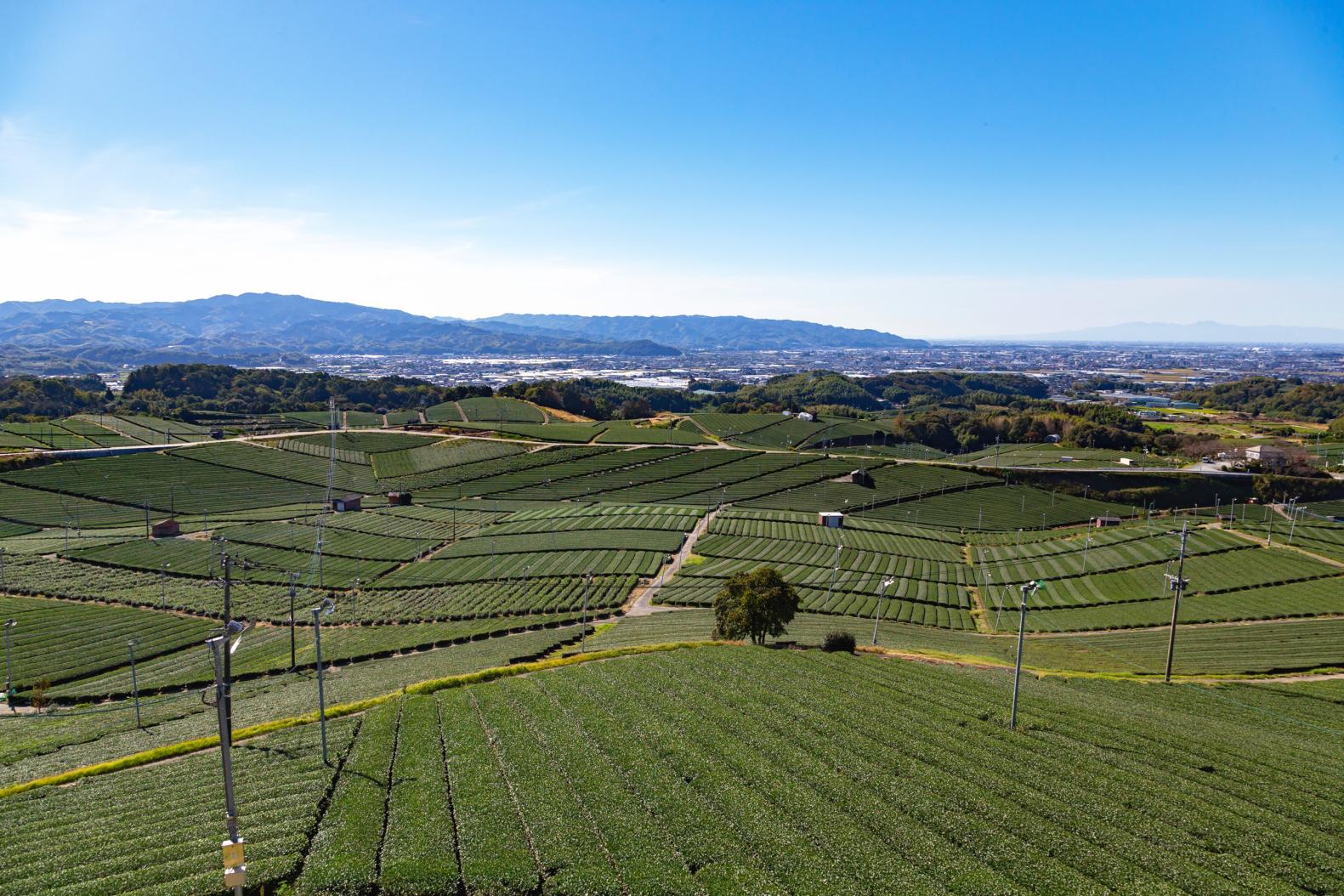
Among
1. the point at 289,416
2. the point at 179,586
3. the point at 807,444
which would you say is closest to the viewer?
the point at 179,586

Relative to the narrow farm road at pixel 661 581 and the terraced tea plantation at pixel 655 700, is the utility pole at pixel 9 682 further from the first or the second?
the narrow farm road at pixel 661 581

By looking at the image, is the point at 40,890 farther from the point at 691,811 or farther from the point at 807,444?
the point at 807,444

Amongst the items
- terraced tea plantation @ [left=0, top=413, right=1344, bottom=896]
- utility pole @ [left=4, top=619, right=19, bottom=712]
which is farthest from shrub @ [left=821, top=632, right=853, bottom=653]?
utility pole @ [left=4, top=619, right=19, bottom=712]

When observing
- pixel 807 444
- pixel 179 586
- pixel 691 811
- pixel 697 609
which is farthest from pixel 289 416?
pixel 691 811

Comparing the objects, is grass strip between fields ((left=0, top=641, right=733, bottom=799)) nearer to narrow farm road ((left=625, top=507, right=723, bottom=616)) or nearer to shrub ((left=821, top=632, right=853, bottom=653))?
shrub ((left=821, top=632, right=853, bottom=653))

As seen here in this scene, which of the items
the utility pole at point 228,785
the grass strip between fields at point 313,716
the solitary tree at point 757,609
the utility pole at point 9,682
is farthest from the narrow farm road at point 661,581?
the utility pole at point 228,785

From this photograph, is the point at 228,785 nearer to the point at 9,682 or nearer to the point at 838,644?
the point at 838,644
